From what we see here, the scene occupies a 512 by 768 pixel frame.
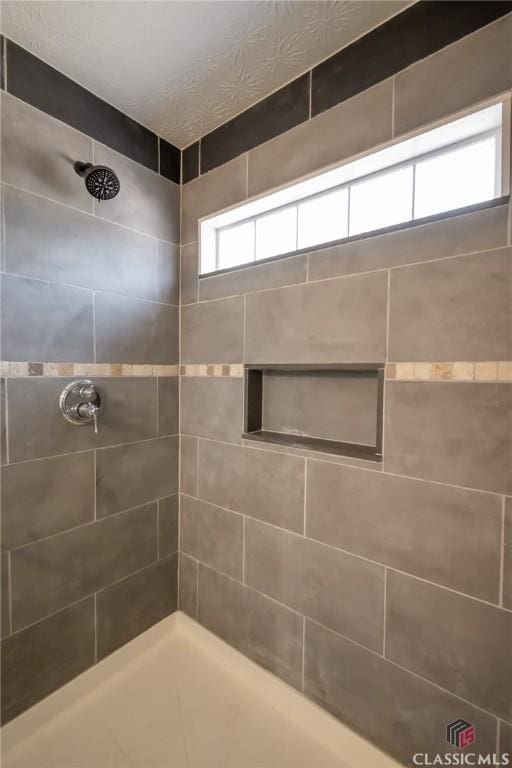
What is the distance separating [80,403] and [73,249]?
1.94 feet

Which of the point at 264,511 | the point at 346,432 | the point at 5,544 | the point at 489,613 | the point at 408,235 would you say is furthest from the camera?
the point at 264,511

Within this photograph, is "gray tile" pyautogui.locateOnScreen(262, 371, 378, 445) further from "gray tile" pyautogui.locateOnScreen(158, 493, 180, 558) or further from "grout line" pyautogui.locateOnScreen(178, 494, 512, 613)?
"gray tile" pyautogui.locateOnScreen(158, 493, 180, 558)

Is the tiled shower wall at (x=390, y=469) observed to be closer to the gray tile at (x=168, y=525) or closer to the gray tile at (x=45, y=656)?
the gray tile at (x=168, y=525)

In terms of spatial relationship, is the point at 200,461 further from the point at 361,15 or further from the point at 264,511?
the point at 361,15

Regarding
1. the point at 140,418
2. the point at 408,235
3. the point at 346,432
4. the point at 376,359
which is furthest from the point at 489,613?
the point at 140,418

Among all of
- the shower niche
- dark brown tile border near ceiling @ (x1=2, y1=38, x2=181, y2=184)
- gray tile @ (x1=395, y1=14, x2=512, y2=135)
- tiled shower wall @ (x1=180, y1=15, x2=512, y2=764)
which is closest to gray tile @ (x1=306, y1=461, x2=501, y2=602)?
tiled shower wall @ (x1=180, y1=15, x2=512, y2=764)

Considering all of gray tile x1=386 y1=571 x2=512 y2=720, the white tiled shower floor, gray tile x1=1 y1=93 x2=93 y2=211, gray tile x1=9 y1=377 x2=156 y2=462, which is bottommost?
the white tiled shower floor

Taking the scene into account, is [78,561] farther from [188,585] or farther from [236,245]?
[236,245]

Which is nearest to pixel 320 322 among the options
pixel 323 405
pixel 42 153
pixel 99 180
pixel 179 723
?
pixel 323 405

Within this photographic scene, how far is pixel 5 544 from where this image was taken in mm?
1138

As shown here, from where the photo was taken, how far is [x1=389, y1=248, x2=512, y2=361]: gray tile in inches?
34.8

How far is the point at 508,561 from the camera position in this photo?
884mm

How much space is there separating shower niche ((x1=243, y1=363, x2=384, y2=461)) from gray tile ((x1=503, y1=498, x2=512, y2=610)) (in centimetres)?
35

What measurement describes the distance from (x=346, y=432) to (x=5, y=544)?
4.12 feet
